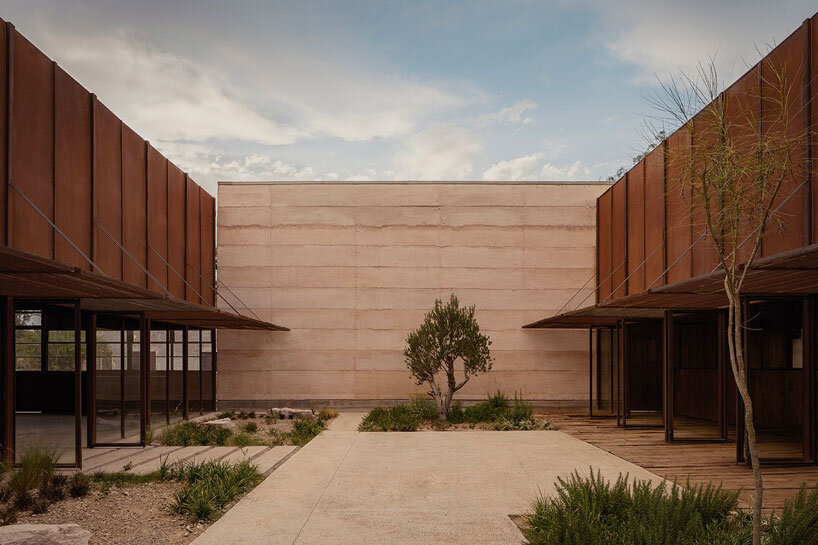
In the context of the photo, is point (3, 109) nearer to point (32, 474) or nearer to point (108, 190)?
point (108, 190)

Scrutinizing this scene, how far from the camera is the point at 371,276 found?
22.7 m

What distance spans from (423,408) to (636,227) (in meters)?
7.49

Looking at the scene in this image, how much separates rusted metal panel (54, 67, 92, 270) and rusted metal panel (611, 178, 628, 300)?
13277mm

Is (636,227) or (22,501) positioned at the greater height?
(636,227)

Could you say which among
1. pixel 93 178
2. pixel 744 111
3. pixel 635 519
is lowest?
pixel 635 519

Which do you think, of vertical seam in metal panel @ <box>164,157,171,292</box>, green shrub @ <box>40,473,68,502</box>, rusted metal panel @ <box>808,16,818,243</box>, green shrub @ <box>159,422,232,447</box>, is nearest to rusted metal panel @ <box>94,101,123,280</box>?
vertical seam in metal panel @ <box>164,157,171,292</box>

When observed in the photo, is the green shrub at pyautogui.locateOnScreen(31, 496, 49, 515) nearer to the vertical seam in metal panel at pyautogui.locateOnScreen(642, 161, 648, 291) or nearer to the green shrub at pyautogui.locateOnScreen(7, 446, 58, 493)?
the green shrub at pyautogui.locateOnScreen(7, 446, 58, 493)

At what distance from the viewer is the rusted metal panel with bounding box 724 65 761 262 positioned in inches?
457


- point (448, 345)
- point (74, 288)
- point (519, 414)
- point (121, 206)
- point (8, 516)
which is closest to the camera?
point (8, 516)

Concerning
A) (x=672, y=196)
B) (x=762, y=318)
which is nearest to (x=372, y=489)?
(x=672, y=196)

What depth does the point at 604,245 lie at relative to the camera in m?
21.7

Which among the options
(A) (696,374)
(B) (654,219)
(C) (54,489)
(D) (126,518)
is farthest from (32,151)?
(A) (696,374)

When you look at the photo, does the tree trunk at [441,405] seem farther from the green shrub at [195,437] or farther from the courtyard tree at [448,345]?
the green shrub at [195,437]

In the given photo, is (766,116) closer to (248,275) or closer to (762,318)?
(762,318)
